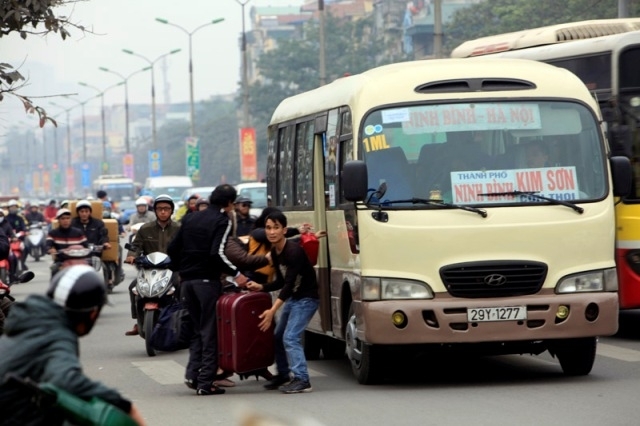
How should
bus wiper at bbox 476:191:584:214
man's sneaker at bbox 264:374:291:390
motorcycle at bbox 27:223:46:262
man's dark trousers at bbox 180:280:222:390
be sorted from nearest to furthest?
man's dark trousers at bbox 180:280:222:390, bus wiper at bbox 476:191:584:214, man's sneaker at bbox 264:374:291:390, motorcycle at bbox 27:223:46:262

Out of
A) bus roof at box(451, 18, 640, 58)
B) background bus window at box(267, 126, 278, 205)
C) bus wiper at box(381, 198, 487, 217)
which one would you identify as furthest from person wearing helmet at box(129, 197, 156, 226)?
bus wiper at box(381, 198, 487, 217)

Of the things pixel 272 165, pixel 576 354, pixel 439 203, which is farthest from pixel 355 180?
pixel 272 165

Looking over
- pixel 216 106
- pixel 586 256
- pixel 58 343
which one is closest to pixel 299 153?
pixel 586 256

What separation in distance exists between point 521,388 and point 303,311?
1.76 m

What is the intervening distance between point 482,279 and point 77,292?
754cm

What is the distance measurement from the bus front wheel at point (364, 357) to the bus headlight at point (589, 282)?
152cm

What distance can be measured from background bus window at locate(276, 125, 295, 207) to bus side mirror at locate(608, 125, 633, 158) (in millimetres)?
3092

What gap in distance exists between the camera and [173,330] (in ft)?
44.6

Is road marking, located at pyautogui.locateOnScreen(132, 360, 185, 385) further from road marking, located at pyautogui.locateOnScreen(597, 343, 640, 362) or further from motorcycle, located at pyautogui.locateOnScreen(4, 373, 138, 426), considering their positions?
motorcycle, located at pyautogui.locateOnScreen(4, 373, 138, 426)

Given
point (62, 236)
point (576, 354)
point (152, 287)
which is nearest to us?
point (576, 354)

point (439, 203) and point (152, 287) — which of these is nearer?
point (439, 203)

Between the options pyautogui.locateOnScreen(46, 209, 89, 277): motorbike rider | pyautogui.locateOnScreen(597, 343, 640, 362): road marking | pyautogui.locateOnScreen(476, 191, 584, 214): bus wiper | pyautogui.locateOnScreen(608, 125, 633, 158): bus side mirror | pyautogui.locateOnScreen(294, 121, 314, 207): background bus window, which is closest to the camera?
pyautogui.locateOnScreen(476, 191, 584, 214): bus wiper

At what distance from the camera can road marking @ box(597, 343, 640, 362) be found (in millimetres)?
14508

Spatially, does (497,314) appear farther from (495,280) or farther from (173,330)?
(173,330)
